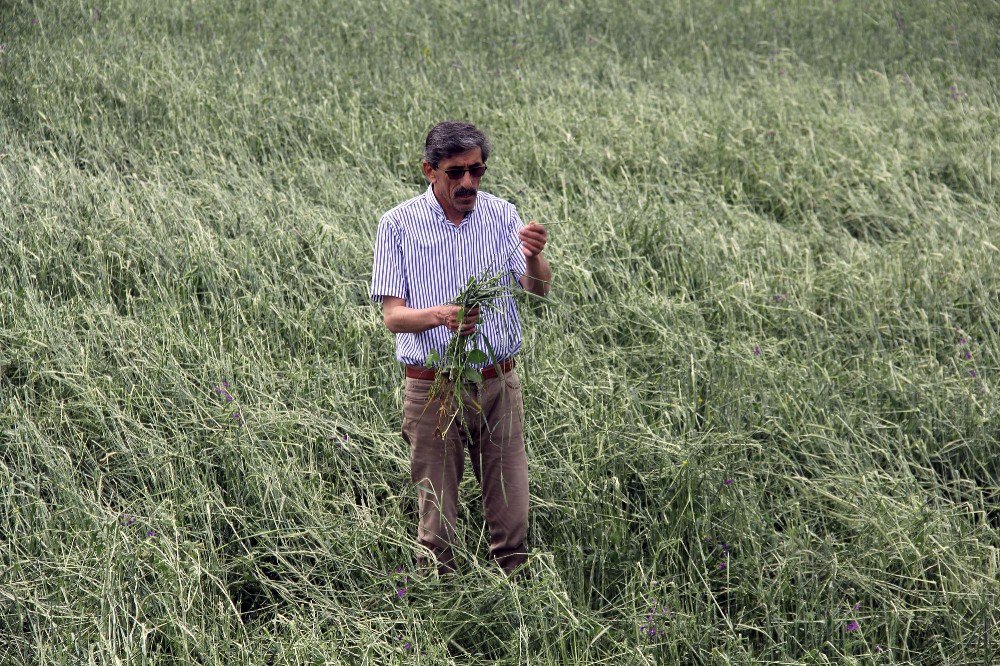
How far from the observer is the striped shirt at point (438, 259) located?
116 inches

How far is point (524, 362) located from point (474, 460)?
0.90 meters

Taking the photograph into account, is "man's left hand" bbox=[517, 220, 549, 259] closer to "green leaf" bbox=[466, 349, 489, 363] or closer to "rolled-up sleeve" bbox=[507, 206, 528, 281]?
"rolled-up sleeve" bbox=[507, 206, 528, 281]

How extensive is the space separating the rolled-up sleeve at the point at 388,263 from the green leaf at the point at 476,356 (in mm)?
282

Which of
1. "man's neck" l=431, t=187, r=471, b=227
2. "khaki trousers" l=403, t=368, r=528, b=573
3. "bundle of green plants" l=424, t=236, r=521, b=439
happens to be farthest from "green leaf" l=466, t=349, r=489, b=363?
"man's neck" l=431, t=187, r=471, b=227

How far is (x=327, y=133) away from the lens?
6297 mm

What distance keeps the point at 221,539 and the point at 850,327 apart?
287 cm

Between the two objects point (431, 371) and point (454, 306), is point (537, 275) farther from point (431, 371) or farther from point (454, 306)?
point (431, 371)

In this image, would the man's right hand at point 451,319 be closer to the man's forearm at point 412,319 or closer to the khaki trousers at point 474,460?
the man's forearm at point 412,319

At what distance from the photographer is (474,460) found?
10.4 feet

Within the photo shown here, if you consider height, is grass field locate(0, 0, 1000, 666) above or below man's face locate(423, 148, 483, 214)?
below

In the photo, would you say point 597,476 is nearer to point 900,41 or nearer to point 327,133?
point 327,133

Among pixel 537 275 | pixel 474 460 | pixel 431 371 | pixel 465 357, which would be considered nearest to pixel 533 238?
pixel 537 275

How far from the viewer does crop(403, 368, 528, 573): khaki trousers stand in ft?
9.80

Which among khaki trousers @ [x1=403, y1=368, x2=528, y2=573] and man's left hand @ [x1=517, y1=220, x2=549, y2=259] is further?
khaki trousers @ [x1=403, y1=368, x2=528, y2=573]
